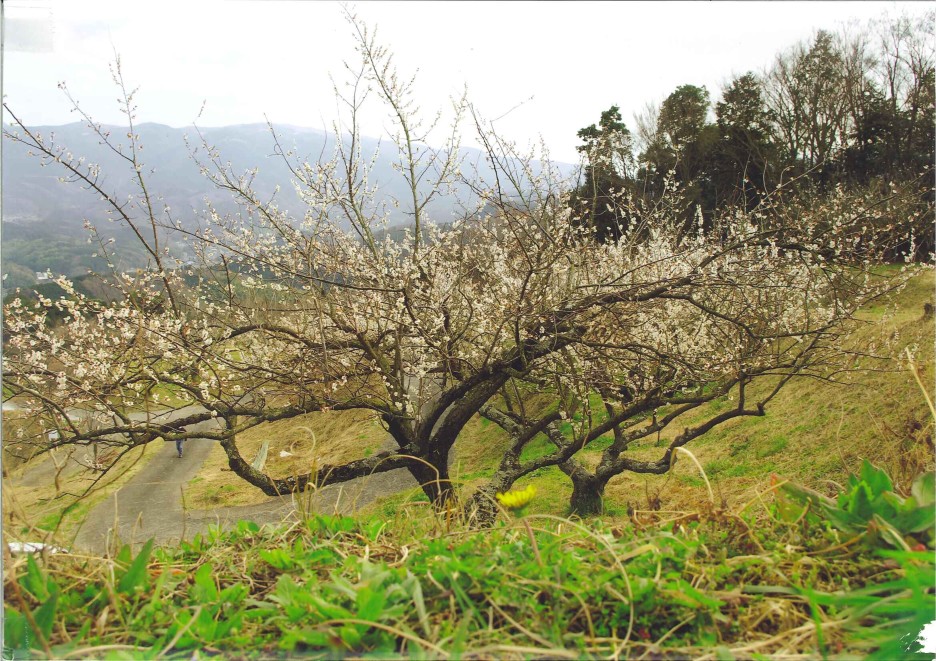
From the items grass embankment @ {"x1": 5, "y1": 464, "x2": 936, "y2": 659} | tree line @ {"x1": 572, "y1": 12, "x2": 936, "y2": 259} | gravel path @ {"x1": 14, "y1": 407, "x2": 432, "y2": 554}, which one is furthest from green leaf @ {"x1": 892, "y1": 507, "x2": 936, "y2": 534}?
tree line @ {"x1": 572, "y1": 12, "x2": 936, "y2": 259}

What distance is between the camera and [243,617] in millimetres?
959

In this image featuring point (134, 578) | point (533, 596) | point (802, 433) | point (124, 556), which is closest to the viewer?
point (533, 596)

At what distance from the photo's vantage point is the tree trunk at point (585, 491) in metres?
6.74

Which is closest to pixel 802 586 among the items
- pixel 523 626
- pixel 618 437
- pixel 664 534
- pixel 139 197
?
pixel 664 534

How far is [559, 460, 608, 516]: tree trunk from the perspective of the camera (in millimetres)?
6739

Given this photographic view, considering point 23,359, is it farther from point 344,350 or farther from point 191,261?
point 344,350

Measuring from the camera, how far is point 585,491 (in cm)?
686

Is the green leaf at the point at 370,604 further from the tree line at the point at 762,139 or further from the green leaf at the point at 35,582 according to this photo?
the tree line at the point at 762,139

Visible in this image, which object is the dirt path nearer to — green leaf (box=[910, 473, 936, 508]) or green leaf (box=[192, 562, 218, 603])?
green leaf (box=[192, 562, 218, 603])

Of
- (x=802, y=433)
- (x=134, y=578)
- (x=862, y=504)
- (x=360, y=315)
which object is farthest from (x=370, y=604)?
(x=802, y=433)

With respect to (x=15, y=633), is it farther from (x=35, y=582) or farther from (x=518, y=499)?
(x=518, y=499)

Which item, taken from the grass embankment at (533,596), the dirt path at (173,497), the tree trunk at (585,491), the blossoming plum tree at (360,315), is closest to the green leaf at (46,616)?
the grass embankment at (533,596)

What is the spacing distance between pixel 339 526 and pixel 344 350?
4.18 meters

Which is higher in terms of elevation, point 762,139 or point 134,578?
point 762,139
